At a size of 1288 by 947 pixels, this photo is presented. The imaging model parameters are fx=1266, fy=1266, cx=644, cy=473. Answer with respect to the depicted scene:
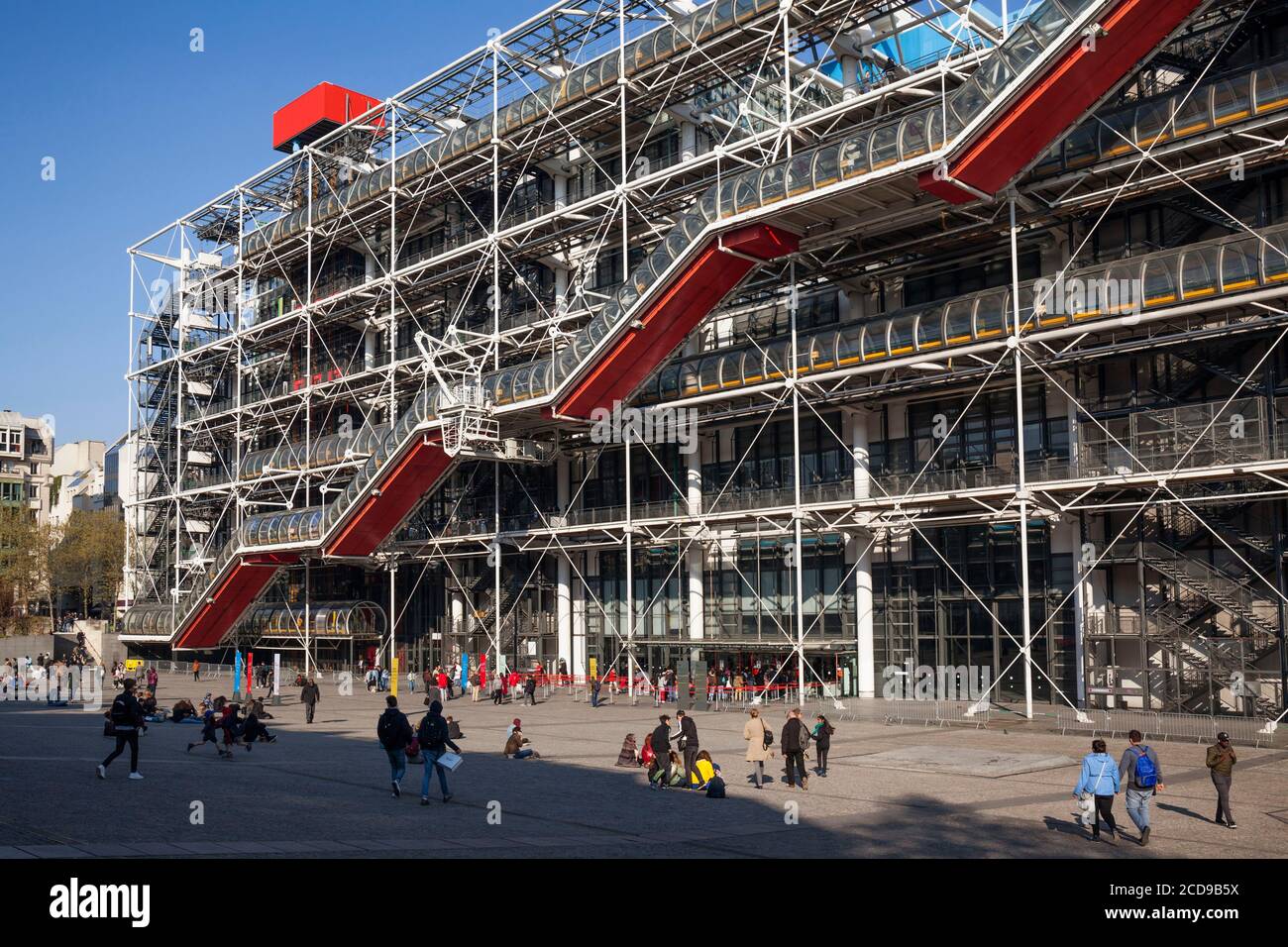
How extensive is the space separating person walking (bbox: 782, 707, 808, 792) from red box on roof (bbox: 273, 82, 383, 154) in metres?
47.1

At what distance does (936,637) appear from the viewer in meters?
32.7

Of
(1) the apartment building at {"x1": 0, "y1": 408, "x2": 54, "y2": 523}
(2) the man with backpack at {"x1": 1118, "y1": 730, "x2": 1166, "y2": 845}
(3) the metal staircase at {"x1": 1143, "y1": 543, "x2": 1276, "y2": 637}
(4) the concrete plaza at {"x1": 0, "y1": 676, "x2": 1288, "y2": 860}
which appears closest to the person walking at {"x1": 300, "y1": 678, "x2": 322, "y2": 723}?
(4) the concrete plaza at {"x1": 0, "y1": 676, "x2": 1288, "y2": 860}

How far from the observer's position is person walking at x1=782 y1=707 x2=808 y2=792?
17.5m

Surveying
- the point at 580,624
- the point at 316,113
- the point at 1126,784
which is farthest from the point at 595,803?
the point at 316,113

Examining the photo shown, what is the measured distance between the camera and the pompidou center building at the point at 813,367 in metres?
26.8

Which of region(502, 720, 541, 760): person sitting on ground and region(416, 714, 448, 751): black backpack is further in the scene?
region(502, 720, 541, 760): person sitting on ground

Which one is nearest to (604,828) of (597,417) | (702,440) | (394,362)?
(597,417)

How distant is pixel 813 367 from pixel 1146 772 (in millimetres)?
20585

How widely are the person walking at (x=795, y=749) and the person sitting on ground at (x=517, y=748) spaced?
5.69m

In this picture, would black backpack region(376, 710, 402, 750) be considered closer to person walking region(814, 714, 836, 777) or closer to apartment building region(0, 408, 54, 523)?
person walking region(814, 714, 836, 777)

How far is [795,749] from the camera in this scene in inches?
691

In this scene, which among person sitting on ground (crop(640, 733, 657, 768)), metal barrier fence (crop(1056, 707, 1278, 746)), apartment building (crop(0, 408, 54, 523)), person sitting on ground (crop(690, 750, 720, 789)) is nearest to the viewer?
person sitting on ground (crop(690, 750, 720, 789))
